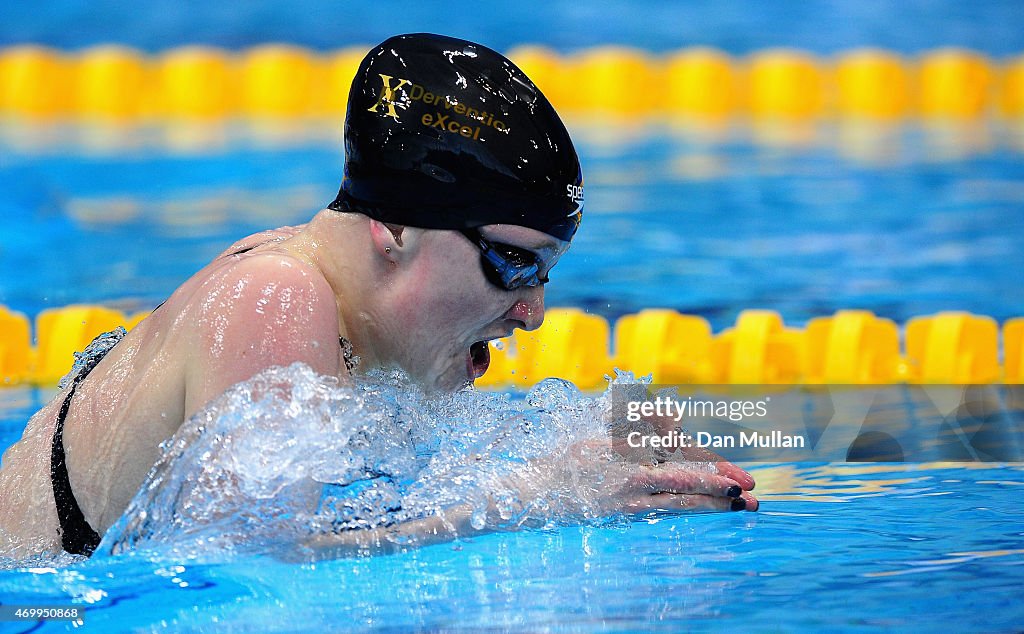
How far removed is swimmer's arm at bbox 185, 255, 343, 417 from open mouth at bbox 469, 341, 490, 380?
→ 36 cm

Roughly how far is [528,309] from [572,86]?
6.85 metres

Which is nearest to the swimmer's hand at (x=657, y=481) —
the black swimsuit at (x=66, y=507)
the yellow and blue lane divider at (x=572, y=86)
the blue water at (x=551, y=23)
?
the black swimsuit at (x=66, y=507)

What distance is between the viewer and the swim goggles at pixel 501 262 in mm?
2023

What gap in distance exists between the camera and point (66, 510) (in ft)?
6.55

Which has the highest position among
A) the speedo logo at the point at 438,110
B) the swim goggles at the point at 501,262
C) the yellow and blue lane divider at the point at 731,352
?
the speedo logo at the point at 438,110

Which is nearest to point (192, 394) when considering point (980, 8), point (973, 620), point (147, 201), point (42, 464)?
point (42, 464)

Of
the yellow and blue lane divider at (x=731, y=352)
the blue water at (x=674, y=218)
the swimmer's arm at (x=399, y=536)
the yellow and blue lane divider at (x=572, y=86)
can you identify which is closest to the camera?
the swimmer's arm at (x=399, y=536)

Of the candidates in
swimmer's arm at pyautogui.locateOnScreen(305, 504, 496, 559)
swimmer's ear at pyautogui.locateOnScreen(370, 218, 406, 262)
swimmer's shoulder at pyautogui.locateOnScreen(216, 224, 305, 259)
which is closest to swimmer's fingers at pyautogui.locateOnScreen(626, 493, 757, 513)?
swimmer's arm at pyautogui.locateOnScreen(305, 504, 496, 559)

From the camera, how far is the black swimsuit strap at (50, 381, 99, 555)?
1.99 m

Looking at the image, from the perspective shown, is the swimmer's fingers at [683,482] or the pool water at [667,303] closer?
the pool water at [667,303]

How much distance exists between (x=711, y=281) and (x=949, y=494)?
11.1ft

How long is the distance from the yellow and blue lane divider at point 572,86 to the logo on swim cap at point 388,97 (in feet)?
21.8

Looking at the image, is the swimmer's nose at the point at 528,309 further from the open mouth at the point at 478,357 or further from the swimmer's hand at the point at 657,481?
the swimmer's hand at the point at 657,481

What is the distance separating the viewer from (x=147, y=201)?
23.2 ft
